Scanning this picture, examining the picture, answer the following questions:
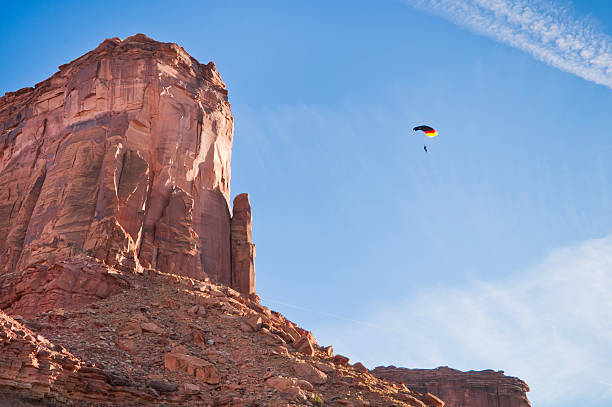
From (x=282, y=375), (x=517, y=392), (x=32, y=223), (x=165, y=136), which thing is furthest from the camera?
(x=517, y=392)

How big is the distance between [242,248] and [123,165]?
1052 centimetres

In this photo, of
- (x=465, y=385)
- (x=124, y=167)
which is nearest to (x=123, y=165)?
(x=124, y=167)

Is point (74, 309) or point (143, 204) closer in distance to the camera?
point (74, 309)

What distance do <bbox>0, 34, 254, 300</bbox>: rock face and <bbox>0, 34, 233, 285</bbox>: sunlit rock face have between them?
0.08 metres

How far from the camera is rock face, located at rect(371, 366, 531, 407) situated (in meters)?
69.3

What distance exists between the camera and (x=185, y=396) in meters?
25.0

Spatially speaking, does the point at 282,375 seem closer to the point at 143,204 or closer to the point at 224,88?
the point at 143,204

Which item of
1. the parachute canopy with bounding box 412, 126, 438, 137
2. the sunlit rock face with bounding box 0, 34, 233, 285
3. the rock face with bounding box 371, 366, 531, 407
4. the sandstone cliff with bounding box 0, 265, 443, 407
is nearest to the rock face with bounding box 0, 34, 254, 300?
the sunlit rock face with bounding box 0, 34, 233, 285

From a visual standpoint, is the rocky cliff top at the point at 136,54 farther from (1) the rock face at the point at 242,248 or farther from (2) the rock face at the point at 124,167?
(1) the rock face at the point at 242,248

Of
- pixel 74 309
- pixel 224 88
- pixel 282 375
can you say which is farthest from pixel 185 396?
pixel 224 88

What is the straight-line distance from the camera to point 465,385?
70688 mm

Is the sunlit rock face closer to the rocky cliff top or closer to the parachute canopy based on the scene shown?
the rocky cliff top

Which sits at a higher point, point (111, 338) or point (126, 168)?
point (126, 168)

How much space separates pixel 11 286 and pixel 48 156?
1429cm
